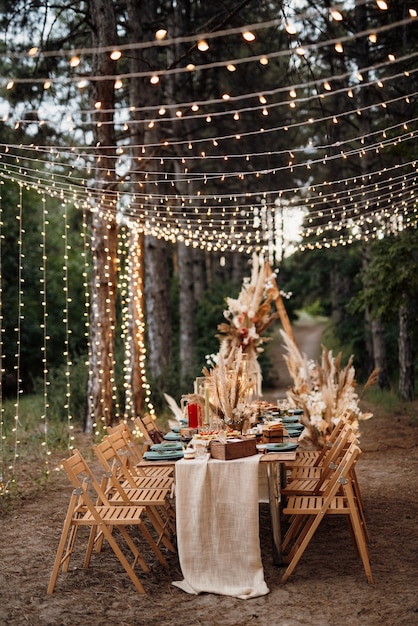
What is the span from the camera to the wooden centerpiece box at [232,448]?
511 cm

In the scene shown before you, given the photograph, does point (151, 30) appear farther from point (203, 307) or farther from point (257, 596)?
point (257, 596)

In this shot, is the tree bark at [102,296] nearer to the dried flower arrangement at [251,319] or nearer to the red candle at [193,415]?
the dried flower arrangement at [251,319]

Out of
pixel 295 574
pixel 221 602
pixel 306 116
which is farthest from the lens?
pixel 306 116

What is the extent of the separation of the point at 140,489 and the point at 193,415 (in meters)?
0.77

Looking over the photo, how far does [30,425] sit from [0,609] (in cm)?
826

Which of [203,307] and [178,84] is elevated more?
[178,84]

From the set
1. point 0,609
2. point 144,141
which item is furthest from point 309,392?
point 144,141

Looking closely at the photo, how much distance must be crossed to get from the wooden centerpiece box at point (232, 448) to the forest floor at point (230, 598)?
0.88m

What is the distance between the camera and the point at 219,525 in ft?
16.5

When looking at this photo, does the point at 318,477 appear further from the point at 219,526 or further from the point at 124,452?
the point at 124,452

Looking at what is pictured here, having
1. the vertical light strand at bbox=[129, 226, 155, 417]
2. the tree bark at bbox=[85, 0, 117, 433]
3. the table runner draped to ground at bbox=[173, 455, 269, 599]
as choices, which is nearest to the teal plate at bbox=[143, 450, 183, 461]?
the table runner draped to ground at bbox=[173, 455, 269, 599]

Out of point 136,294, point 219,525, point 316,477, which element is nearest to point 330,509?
point 219,525

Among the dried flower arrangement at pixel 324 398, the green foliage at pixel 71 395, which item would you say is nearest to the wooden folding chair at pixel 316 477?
the dried flower arrangement at pixel 324 398

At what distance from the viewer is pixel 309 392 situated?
939cm
